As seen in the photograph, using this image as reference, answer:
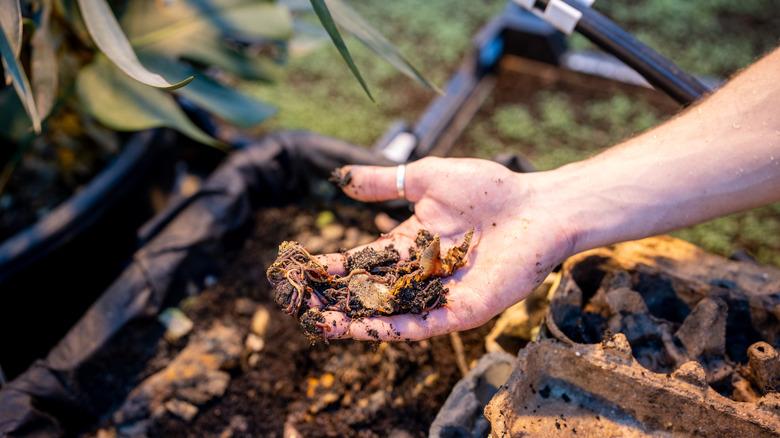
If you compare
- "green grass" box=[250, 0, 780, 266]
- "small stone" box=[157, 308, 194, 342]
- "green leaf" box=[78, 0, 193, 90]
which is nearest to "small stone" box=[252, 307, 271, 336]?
"small stone" box=[157, 308, 194, 342]

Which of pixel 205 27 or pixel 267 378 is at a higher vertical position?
pixel 205 27

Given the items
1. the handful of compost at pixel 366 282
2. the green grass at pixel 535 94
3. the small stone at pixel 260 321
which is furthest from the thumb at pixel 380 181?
the green grass at pixel 535 94

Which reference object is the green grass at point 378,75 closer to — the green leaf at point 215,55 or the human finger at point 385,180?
the green leaf at point 215,55

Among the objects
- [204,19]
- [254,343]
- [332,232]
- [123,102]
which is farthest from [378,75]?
[254,343]

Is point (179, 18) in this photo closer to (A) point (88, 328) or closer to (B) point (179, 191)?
(B) point (179, 191)

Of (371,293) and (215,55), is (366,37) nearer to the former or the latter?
(215,55)
